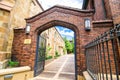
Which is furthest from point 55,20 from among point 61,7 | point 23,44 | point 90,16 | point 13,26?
point 13,26

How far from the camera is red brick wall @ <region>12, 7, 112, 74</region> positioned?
502 centimetres

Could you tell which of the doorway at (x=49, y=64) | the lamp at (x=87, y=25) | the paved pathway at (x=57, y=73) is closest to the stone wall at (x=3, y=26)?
the doorway at (x=49, y=64)

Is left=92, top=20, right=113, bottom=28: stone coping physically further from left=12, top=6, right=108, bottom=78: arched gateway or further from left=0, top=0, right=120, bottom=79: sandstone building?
left=12, top=6, right=108, bottom=78: arched gateway

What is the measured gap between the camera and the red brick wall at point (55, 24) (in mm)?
5016

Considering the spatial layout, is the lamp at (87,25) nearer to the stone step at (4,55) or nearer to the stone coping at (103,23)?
the stone coping at (103,23)

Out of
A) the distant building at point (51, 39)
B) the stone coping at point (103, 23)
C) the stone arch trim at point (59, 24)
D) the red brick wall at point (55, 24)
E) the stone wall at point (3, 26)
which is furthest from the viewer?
the distant building at point (51, 39)

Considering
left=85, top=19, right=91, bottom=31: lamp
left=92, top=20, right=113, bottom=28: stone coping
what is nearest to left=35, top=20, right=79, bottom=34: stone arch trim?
left=85, top=19, right=91, bottom=31: lamp

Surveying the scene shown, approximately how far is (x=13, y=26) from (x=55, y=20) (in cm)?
302

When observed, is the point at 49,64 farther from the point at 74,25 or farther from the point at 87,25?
the point at 87,25

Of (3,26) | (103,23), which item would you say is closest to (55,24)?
(103,23)

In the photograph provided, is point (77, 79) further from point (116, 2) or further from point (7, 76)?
point (116, 2)

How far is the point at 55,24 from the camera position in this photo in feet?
19.3

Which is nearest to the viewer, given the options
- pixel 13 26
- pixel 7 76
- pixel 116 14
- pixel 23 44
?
pixel 7 76

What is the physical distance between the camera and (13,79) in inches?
160
